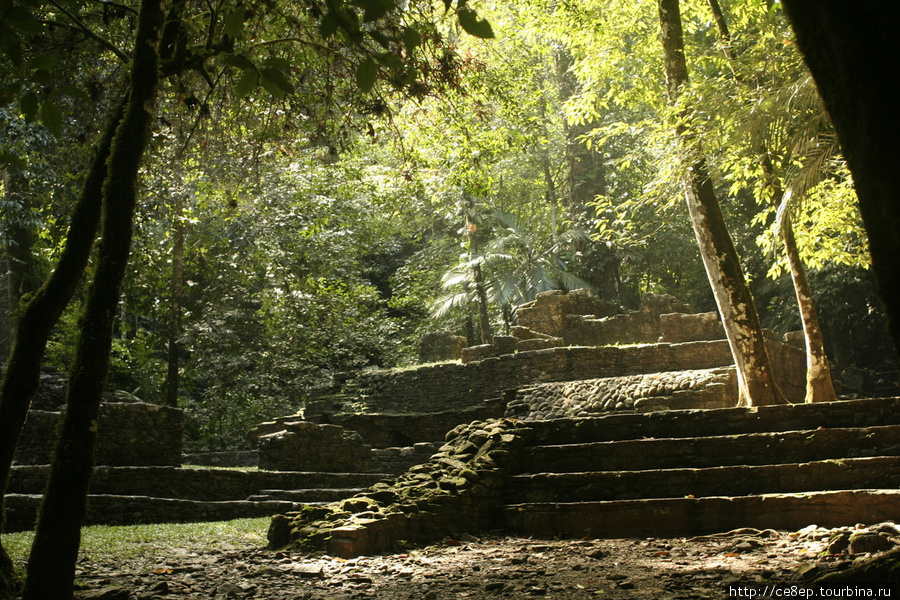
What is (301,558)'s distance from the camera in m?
6.05

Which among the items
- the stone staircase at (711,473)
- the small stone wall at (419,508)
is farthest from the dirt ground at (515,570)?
the stone staircase at (711,473)

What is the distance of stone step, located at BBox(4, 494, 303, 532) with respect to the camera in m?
7.97

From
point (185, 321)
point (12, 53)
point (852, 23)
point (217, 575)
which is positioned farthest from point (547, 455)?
point (185, 321)

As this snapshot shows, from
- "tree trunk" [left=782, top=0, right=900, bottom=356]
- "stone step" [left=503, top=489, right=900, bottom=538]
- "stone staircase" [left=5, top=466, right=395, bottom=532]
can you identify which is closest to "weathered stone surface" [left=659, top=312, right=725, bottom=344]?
"stone staircase" [left=5, top=466, right=395, bottom=532]

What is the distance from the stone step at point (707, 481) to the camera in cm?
667

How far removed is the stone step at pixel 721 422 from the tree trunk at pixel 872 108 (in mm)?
6858

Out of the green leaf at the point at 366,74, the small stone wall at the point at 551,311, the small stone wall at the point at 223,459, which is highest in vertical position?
the small stone wall at the point at 551,311

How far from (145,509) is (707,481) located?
22.3 ft

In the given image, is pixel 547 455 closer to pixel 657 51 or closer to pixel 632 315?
pixel 657 51

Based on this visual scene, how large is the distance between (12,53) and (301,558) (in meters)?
4.35

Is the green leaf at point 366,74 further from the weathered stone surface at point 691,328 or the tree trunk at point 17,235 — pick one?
the weathered stone surface at point 691,328

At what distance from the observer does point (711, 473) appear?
7.22 m

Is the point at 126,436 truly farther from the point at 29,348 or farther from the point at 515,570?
the point at 515,570

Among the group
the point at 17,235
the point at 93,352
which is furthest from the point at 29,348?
the point at 17,235
